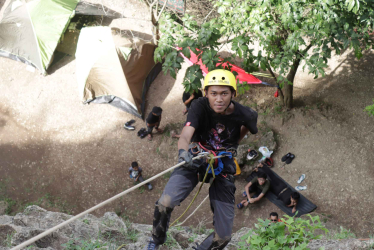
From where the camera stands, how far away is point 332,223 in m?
6.23

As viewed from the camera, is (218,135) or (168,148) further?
(168,148)

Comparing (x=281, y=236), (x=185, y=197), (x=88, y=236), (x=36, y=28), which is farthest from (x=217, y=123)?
(x=36, y=28)

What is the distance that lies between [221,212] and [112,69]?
6.72 metres

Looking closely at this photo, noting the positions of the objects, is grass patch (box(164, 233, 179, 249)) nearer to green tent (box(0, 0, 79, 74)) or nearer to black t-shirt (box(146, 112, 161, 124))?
black t-shirt (box(146, 112, 161, 124))

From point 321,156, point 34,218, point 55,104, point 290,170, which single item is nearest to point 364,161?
point 321,156

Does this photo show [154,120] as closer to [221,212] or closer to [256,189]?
[256,189]

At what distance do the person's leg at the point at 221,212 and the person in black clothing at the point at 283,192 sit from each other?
12.1 feet

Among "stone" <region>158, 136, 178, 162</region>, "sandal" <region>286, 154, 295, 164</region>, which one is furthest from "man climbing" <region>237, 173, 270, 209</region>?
"stone" <region>158, 136, 178, 162</region>

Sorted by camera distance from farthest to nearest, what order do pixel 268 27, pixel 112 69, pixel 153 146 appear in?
pixel 112 69 → pixel 153 146 → pixel 268 27

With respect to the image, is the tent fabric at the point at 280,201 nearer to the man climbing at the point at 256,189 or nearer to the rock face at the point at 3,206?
the man climbing at the point at 256,189

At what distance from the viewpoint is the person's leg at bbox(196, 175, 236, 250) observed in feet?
10.1

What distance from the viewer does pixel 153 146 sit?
8.42m

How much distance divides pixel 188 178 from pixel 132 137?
18.7 feet

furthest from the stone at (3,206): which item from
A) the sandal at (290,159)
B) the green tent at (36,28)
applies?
the sandal at (290,159)
